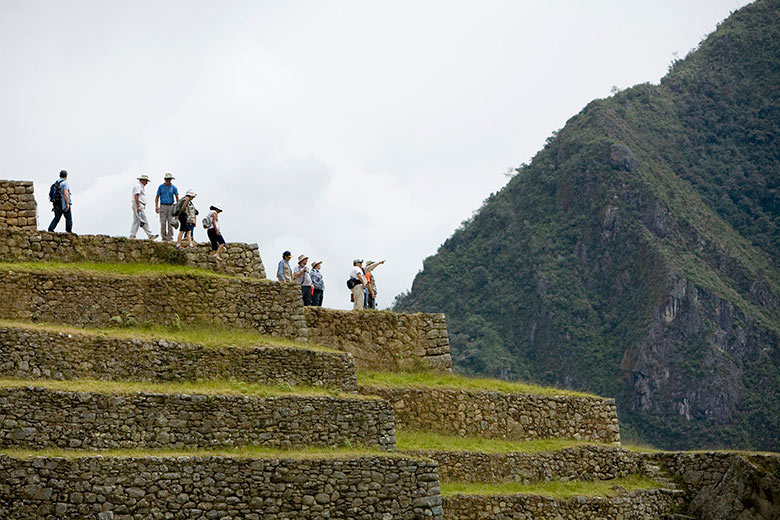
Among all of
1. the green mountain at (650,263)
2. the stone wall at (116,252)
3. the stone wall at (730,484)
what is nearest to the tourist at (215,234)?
the stone wall at (116,252)

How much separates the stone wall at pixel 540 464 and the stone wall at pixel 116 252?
620 centimetres

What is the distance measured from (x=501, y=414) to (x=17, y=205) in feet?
42.3

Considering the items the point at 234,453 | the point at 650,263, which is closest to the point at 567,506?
the point at 234,453

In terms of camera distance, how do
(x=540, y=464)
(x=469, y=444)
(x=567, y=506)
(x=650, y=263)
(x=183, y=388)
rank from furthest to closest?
(x=650, y=263) < (x=540, y=464) < (x=469, y=444) < (x=567, y=506) < (x=183, y=388)

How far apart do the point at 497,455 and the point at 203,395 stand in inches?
341

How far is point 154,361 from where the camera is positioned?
32.2 m

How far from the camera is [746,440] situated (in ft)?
283

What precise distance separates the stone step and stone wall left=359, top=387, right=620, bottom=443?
919mm

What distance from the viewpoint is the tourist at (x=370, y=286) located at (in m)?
40.5

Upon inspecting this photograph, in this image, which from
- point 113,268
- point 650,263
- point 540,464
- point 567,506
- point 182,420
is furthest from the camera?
point 650,263

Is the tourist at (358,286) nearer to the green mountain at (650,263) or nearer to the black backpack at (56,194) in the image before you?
the black backpack at (56,194)

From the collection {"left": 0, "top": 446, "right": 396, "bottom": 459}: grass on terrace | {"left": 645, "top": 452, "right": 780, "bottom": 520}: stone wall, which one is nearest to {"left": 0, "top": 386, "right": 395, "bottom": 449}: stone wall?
{"left": 0, "top": 446, "right": 396, "bottom": 459}: grass on terrace

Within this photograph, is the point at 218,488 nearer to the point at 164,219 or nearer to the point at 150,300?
the point at 150,300

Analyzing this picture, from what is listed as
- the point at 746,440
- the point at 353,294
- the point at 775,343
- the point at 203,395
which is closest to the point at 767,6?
the point at 775,343
